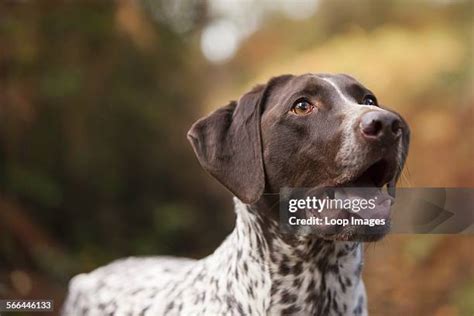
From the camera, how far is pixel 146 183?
129 inches

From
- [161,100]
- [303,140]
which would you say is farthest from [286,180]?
[161,100]

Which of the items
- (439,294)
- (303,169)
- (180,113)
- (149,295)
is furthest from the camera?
(180,113)

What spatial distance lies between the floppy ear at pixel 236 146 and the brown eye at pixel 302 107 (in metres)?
0.14

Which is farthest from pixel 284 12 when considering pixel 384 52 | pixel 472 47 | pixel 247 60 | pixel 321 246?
pixel 321 246

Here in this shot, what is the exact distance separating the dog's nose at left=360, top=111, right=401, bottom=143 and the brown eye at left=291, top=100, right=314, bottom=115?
0.23 meters

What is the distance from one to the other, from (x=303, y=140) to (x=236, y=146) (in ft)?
0.72

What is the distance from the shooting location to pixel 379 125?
78.0 inches

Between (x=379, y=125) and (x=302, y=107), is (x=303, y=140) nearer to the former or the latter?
(x=302, y=107)

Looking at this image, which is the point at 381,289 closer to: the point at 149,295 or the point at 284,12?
the point at 149,295

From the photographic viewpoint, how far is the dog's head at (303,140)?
80.0 inches

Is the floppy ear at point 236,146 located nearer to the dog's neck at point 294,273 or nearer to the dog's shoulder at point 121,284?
the dog's neck at point 294,273

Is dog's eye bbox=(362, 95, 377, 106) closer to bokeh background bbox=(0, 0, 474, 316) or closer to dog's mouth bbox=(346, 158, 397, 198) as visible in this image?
dog's mouth bbox=(346, 158, 397, 198)

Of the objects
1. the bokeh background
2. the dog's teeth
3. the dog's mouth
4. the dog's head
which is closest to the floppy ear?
the dog's head

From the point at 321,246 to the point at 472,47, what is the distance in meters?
1.49
